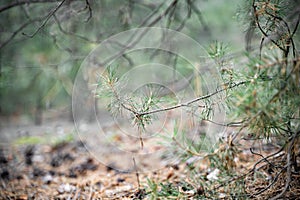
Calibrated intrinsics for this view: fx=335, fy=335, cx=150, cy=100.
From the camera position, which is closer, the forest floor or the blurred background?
the forest floor

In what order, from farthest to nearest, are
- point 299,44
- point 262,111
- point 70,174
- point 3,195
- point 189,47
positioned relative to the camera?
1. point 189,47
2. point 70,174
3. point 3,195
4. point 299,44
5. point 262,111

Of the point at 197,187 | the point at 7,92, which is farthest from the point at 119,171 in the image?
the point at 7,92

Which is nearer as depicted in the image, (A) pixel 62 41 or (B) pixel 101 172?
(B) pixel 101 172

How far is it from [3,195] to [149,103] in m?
0.99

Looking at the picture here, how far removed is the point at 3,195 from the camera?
1.59 metres

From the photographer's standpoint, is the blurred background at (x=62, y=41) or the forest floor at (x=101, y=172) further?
the blurred background at (x=62, y=41)

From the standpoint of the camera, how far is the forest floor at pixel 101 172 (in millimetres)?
1171

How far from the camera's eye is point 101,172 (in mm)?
1944

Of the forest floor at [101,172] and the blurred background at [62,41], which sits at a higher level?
the blurred background at [62,41]

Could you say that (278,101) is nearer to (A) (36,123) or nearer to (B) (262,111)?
(B) (262,111)

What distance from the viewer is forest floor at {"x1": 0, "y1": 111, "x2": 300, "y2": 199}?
3.84 ft

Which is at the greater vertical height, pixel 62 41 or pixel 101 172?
pixel 62 41

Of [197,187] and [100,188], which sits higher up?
[197,187]

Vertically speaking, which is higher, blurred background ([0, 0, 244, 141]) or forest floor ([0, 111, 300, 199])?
blurred background ([0, 0, 244, 141])
